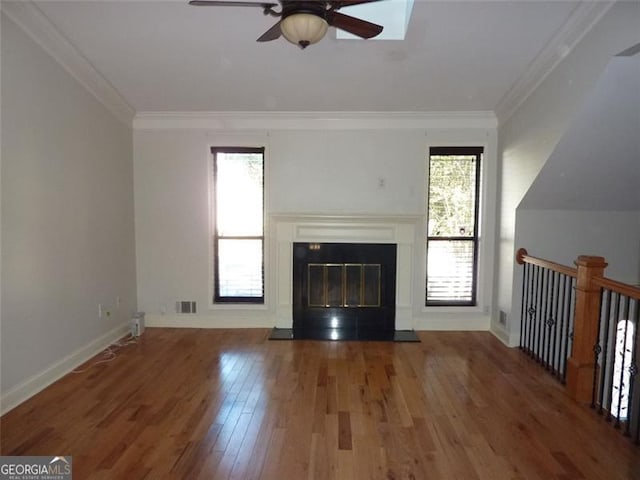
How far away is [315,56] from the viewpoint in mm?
3461

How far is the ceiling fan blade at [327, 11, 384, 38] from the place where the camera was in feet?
7.06

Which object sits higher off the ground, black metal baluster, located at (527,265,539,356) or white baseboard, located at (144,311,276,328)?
black metal baluster, located at (527,265,539,356)

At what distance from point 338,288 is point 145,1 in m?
3.31

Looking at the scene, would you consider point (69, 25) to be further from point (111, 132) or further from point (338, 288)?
point (338, 288)

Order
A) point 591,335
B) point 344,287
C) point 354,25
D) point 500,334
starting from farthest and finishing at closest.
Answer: point 344,287 < point 500,334 < point 591,335 < point 354,25

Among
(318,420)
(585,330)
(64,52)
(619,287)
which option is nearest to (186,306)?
(318,420)

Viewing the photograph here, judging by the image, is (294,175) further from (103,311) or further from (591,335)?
(591,335)

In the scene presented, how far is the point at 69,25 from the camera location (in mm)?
3053

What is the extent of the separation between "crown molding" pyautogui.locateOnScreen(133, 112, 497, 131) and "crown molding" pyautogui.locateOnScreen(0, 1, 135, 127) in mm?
440

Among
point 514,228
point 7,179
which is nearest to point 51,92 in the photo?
point 7,179

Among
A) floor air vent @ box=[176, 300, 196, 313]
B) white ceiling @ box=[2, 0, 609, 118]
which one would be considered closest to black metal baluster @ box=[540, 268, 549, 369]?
white ceiling @ box=[2, 0, 609, 118]

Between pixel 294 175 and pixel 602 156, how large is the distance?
3.00 meters

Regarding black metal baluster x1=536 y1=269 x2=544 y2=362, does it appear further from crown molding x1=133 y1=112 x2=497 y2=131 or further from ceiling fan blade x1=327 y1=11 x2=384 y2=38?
ceiling fan blade x1=327 y1=11 x2=384 y2=38

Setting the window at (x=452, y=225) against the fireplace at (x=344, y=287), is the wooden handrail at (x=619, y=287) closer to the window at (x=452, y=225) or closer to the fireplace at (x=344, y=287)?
the window at (x=452, y=225)
